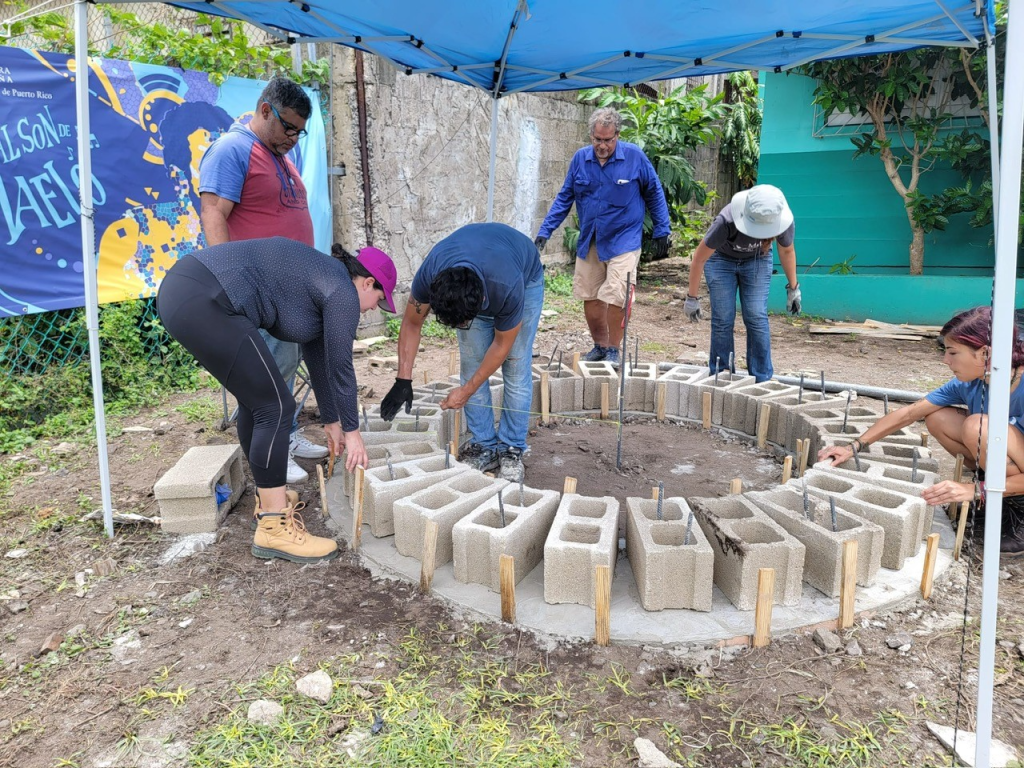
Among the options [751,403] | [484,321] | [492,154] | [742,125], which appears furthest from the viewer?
[742,125]

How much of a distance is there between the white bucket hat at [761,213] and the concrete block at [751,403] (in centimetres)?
94

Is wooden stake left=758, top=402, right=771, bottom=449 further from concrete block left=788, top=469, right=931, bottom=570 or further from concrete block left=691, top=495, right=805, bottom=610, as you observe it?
concrete block left=691, top=495, right=805, bottom=610

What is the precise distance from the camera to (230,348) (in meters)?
2.62

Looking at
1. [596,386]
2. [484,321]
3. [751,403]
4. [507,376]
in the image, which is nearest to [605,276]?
[596,386]

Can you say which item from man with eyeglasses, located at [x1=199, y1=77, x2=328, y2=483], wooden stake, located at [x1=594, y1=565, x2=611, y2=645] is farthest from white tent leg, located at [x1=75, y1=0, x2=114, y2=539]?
wooden stake, located at [x1=594, y1=565, x2=611, y2=645]

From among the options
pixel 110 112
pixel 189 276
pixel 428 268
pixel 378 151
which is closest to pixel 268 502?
pixel 189 276

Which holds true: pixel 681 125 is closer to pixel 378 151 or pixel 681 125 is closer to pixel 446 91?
pixel 446 91

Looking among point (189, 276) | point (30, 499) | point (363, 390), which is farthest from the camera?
point (363, 390)

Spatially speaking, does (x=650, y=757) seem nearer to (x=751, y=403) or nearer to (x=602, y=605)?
(x=602, y=605)

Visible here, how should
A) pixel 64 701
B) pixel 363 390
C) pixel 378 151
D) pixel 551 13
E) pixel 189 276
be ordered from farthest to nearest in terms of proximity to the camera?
pixel 378 151 < pixel 363 390 < pixel 551 13 < pixel 189 276 < pixel 64 701

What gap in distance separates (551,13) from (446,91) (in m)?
3.41

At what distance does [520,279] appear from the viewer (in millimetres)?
3266

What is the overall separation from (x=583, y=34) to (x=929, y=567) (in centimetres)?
329

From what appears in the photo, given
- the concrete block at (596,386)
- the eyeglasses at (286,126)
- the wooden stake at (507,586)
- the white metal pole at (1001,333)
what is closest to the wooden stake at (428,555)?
the wooden stake at (507,586)
